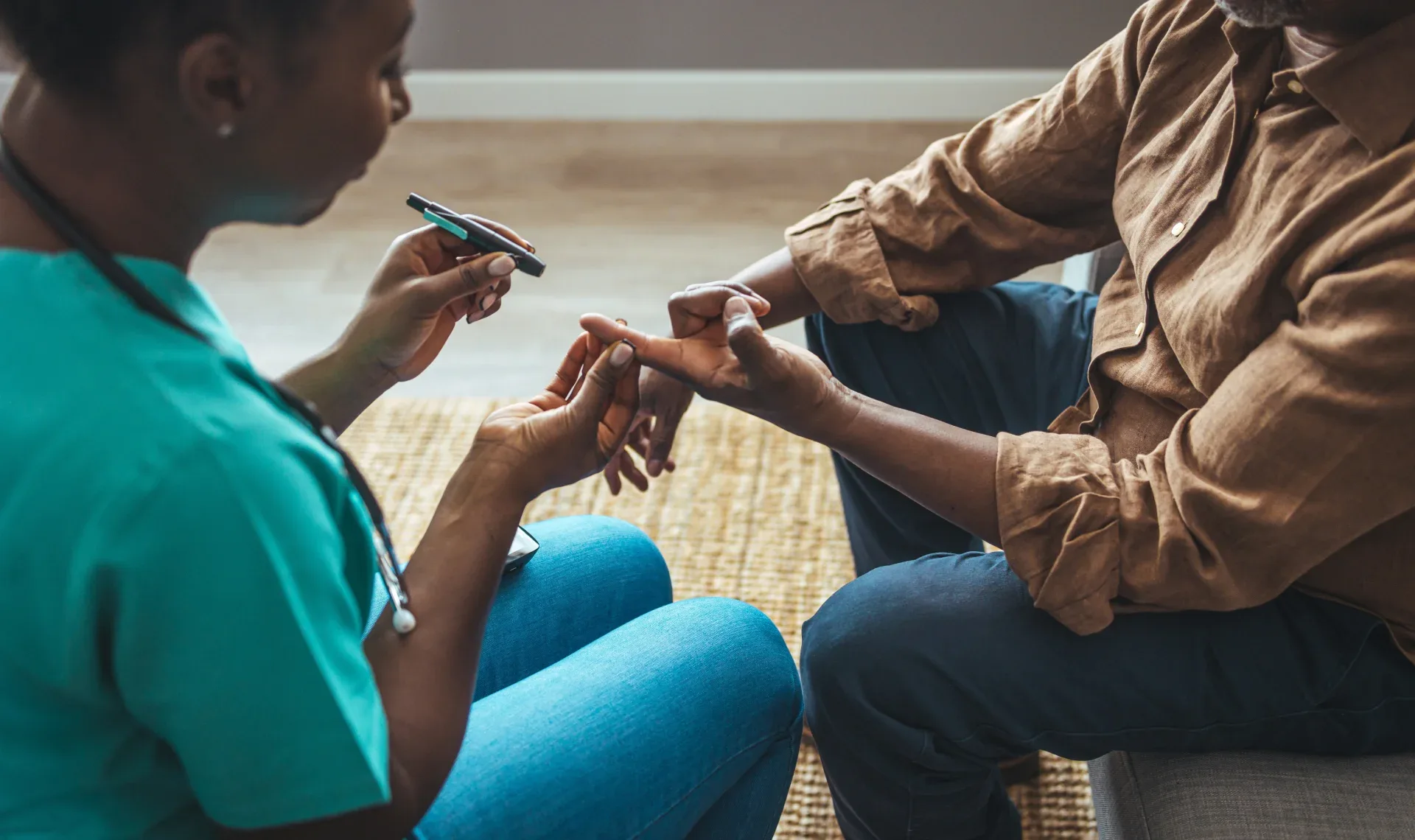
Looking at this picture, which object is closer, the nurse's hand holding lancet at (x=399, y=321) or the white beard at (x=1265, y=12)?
the white beard at (x=1265, y=12)

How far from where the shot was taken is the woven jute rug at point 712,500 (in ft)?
5.33

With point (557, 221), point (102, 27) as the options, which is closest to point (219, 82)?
point (102, 27)

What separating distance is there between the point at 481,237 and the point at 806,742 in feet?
2.30

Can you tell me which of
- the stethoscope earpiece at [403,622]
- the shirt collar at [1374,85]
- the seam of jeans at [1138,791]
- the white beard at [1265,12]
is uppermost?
the white beard at [1265,12]

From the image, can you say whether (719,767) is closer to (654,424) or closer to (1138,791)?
(1138,791)

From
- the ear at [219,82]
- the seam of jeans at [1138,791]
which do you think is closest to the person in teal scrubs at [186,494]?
the ear at [219,82]

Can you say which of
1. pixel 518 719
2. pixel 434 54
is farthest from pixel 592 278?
pixel 518 719

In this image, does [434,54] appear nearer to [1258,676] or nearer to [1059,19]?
[1059,19]

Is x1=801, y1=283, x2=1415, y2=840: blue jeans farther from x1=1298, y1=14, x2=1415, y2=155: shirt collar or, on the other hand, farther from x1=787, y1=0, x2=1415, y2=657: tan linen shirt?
x1=1298, y1=14, x2=1415, y2=155: shirt collar

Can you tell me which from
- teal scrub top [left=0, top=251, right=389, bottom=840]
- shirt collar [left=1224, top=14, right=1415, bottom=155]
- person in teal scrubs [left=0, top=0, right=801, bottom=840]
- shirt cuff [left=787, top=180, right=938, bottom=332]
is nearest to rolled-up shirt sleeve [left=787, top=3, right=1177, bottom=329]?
shirt cuff [left=787, top=180, right=938, bottom=332]

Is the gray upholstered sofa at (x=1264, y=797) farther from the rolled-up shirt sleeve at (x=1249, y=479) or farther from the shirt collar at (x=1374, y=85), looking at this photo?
the shirt collar at (x=1374, y=85)

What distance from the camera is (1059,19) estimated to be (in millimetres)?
2646

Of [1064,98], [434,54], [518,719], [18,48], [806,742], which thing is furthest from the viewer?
[434,54]

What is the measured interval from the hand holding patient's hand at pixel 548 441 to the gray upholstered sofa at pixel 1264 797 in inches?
19.6
